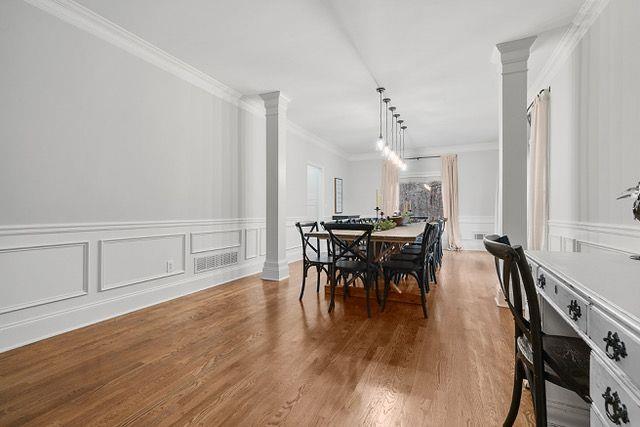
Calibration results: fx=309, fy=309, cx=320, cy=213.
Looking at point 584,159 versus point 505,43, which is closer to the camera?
point 584,159

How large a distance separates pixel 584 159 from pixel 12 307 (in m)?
4.58

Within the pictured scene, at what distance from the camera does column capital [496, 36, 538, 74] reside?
2938 mm

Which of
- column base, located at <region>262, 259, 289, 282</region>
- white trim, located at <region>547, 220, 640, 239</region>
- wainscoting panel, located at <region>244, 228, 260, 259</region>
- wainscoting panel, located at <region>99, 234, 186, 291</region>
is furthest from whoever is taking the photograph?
wainscoting panel, located at <region>244, 228, 260, 259</region>

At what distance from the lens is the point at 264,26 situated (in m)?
2.77

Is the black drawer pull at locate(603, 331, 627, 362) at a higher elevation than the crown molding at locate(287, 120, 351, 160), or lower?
lower

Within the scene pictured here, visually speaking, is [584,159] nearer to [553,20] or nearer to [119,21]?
[553,20]

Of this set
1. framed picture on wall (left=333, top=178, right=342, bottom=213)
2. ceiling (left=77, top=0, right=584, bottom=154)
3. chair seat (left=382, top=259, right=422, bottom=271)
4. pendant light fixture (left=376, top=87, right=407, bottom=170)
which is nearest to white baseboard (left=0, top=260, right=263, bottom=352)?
chair seat (left=382, top=259, right=422, bottom=271)

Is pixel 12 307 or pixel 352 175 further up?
pixel 352 175

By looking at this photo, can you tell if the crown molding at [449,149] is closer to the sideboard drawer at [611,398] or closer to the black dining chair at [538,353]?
the black dining chair at [538,353]

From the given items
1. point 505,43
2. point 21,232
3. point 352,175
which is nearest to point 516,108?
point 505,43

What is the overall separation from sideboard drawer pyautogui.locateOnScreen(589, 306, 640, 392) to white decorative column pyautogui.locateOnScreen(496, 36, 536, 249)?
2377mm

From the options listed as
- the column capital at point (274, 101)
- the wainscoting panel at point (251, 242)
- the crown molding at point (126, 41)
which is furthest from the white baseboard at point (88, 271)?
the column capital at point (274, 101)

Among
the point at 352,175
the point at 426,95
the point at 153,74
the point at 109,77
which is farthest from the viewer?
the point at 352,175

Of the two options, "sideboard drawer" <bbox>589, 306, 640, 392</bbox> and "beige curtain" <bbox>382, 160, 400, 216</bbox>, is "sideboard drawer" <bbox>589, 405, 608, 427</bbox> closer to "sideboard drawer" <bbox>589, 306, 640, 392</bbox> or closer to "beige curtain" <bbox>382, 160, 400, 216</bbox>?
"sideboard drawer" <bbox>589, 306, 640, 392</bbox>
